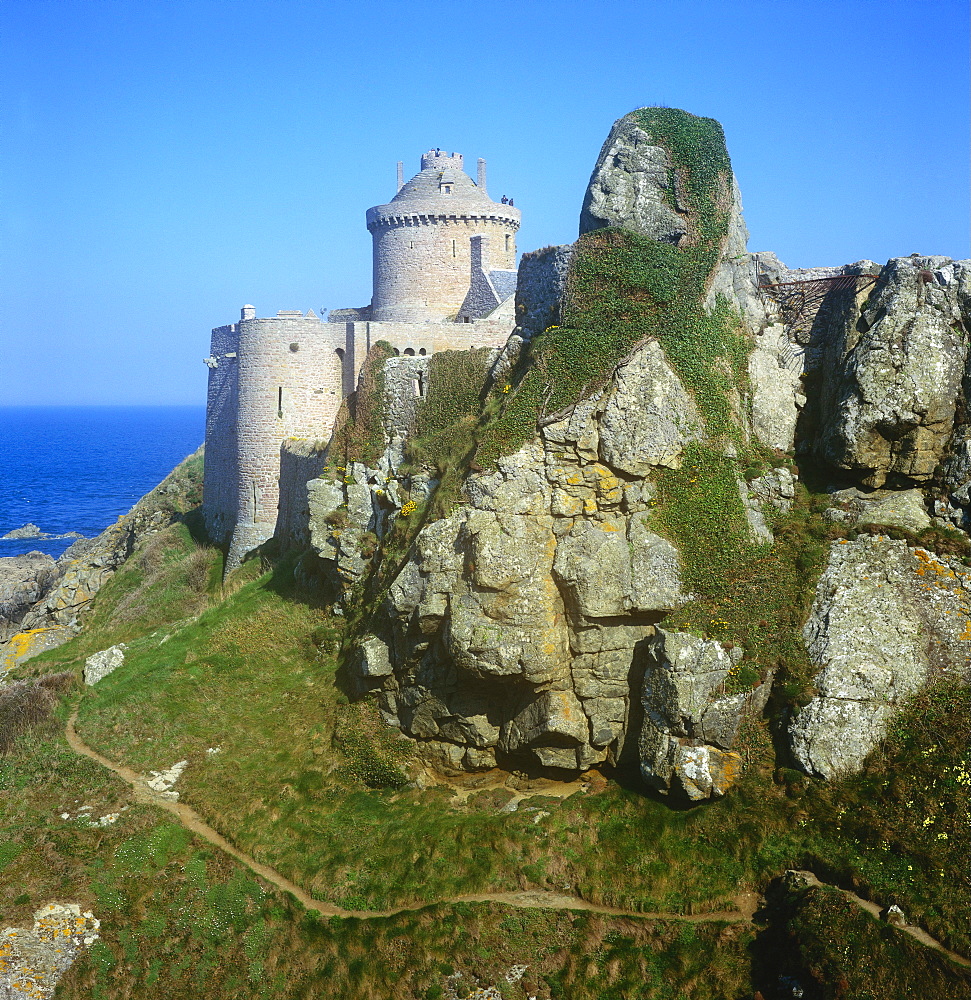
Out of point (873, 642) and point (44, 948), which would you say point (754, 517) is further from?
point (44, 948)

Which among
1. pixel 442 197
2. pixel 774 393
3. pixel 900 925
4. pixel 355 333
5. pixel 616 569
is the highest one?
pixel 442 197

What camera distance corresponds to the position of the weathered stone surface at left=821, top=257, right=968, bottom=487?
23000 mm

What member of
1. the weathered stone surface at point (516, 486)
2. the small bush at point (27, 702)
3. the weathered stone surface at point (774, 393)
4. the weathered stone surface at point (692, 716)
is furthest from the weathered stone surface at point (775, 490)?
the small bush at point (27, 702)

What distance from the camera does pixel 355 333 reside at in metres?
33.8

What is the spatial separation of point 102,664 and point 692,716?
1909 cm

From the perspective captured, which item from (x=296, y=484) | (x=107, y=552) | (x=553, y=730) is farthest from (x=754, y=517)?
(x=107, y=552)

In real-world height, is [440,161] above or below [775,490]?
above

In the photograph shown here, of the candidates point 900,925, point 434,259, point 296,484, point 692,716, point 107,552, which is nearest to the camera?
point 900,925

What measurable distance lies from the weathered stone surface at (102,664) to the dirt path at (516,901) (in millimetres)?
6529

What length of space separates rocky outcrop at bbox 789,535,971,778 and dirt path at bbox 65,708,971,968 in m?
3.05

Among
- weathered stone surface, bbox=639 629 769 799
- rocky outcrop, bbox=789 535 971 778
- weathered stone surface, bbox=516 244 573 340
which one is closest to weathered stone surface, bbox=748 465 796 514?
rocky outcrop, bbox=789 535 971 778

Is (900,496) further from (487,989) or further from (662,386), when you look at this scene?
(487,989)

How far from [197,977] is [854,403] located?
20906mm

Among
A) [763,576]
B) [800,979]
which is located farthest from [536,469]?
[800,979]
